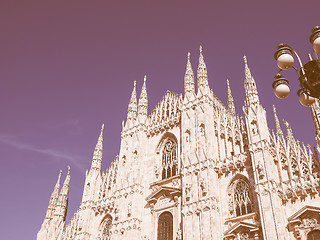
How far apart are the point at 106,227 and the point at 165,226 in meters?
7.02

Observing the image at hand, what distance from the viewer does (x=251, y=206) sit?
70.8 ft

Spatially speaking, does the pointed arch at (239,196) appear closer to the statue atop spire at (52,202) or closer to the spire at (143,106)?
the spire at (143,106)

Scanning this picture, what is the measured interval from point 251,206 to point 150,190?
9585 millimetres

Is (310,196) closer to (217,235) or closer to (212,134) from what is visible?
(217,235)

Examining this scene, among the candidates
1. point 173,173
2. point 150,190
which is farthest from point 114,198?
point 173,173

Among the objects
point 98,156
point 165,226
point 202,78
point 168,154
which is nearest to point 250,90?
point 202,78

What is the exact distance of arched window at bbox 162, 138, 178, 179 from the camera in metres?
27.9

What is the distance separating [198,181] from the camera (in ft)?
79.2

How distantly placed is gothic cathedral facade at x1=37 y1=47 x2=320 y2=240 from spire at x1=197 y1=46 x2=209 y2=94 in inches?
3.7

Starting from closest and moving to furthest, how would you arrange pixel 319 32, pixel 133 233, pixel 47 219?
1. pixel 319 32
2. pixel 133 233
3. pixel 47 219

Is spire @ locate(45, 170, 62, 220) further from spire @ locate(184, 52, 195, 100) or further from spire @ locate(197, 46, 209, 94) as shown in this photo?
spire @ locate(197, 46, 209, 94)

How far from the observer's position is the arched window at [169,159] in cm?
2794

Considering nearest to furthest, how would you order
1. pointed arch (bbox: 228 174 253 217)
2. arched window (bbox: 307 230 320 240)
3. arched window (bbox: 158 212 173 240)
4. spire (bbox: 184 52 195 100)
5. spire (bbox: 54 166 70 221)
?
1. arched window (bbox: 307 230 320 240)
2. pointed arch (bbox: 228 174 253 217)
3. arched window (bbox: 158 212 173 240)
4. spire (bbox: 184 52 195 100)
5. spire (bbox: 54 166 70 221)

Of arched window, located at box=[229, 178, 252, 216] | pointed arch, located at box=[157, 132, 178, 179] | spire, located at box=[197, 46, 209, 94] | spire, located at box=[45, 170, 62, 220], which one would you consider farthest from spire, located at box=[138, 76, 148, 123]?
spire, located at box=[45, 170, 62, 220]
